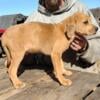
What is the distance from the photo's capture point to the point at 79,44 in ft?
10.2

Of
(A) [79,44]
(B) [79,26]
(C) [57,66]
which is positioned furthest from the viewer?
(A) [79,44]

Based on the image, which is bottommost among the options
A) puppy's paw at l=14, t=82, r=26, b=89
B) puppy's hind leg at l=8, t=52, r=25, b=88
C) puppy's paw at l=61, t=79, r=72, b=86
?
puppy's paw at l=61, t=79, r=72, b=86

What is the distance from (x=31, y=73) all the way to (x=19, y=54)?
299mm

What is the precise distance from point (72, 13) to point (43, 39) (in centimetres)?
79

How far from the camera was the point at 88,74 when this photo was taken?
2.89 meters

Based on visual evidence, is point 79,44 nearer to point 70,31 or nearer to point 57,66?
point 70,31

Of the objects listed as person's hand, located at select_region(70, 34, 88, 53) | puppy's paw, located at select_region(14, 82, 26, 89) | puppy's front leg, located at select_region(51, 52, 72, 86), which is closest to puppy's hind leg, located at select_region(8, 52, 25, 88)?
puppy's paw, located at select_region(14, 82, 26, 89)

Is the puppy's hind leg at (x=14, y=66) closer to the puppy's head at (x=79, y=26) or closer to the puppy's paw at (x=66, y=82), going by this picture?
the puppy's paw at (x=66, y=82)

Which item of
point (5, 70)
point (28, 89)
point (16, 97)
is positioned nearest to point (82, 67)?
point (5, 70)

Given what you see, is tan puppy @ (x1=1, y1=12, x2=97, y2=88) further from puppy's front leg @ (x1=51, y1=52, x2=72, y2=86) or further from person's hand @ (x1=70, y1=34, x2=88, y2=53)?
person's hand @ (x1=70, y1=34, x2=88, y2=53)

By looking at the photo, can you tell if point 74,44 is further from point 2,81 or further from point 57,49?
point 2,81

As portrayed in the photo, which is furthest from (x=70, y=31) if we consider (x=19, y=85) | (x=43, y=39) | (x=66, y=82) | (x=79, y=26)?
(x=19, y=85)

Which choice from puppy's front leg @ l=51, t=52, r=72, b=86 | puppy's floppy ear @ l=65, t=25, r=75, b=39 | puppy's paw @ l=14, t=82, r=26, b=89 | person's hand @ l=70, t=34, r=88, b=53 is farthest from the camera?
person's hand @ l=70, t=34, r=88, b=53

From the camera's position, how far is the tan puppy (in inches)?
106
